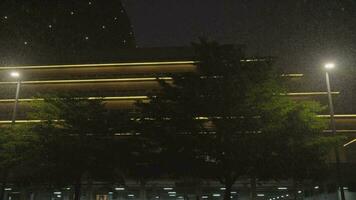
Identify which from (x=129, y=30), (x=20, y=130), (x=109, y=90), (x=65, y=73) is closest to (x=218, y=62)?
(x=20, y=130)

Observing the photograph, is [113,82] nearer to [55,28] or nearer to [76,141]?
[76,141]

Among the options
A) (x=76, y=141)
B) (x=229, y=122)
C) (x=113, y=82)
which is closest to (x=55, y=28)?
(x=113, y=82)

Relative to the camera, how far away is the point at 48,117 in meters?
25.0

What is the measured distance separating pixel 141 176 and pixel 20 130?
29.7 ft

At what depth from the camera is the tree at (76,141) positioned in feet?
78.4

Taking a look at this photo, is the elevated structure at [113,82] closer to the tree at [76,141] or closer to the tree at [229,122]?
the tree at [76,141]

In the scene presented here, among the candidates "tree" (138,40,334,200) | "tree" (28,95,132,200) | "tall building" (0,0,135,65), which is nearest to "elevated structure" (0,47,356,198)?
"tree" (28,95,132,200)

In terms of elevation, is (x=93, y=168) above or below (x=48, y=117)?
below

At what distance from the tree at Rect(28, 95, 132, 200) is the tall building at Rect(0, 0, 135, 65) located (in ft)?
207

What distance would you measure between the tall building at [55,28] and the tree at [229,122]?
69.4 metres

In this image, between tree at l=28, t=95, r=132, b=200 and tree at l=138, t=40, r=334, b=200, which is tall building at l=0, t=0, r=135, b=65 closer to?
tree at l=28, t=95, r=132, b=200

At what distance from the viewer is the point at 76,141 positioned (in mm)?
24219

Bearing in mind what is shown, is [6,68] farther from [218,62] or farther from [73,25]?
[73,25]

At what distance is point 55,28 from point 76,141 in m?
86.5
